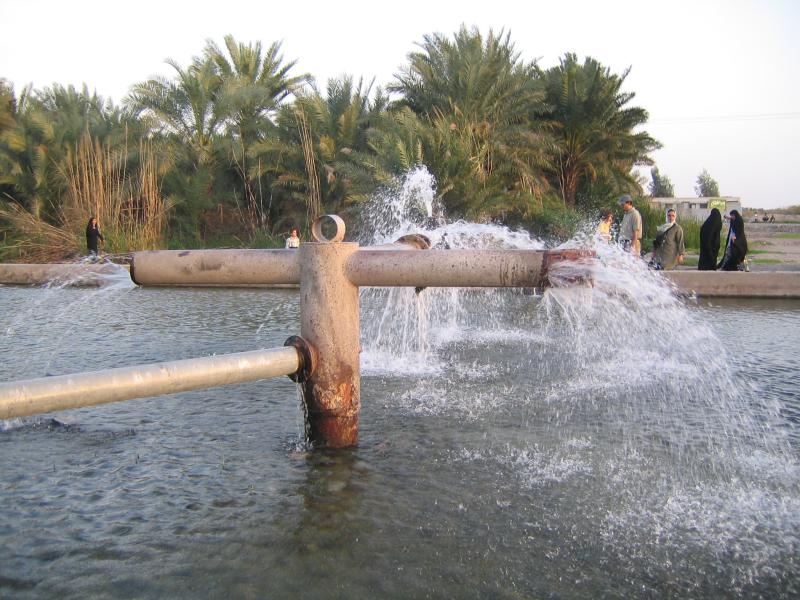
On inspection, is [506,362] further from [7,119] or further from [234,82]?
[7,119]

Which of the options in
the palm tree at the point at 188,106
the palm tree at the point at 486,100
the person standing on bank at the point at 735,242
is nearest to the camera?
the person standing on bank at the point at 735,242

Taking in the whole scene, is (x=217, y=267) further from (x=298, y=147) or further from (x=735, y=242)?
(x=298, y=147)

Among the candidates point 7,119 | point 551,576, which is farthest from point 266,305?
point 7,119

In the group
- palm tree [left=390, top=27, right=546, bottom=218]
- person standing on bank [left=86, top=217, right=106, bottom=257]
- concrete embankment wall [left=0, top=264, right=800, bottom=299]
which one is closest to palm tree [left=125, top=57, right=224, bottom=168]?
palm tree [left=390, top=27, right=546, bottom=218]

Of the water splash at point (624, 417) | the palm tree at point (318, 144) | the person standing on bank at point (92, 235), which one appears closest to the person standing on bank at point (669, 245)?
the water splash at point (624, 417)

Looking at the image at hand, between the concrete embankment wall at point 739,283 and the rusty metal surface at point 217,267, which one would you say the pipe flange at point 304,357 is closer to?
the rusty metal surface at point 217,267

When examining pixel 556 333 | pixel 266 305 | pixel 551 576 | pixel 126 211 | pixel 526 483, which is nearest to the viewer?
pixel 551 576

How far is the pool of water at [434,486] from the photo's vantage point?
9.11 feet

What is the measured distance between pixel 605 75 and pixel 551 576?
24.1 metres

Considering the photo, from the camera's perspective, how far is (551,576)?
276 centimetres

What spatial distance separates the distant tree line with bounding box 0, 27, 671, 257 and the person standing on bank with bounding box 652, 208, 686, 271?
20.3ft

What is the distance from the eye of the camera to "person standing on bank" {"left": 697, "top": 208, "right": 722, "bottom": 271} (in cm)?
1359

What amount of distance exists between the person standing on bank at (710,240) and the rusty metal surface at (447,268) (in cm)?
1131

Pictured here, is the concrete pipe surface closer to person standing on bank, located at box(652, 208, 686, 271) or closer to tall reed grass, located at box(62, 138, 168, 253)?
person standing on bank, located at box(652, 208, 686, 271)
